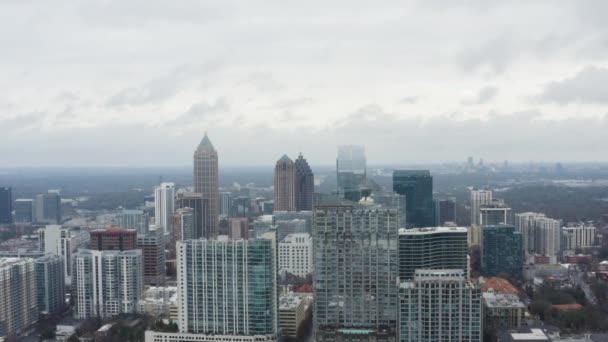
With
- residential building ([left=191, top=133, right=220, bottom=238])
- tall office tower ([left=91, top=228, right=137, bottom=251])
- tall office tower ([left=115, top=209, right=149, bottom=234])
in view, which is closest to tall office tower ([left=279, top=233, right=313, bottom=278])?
tall office tower ([left=91, top=228, right=137, bottom=251])

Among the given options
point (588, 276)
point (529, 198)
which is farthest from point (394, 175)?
point (529, 198)

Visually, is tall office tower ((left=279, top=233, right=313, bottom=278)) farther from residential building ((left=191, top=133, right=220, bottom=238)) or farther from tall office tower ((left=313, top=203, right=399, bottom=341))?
residential building ((left=191, top=133, right=220, bottom=238))

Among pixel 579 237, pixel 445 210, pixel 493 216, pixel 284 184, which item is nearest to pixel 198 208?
pixel 284 184

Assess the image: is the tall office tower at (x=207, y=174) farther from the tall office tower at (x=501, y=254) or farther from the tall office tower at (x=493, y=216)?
the tall office tower at (x=501, y=254)

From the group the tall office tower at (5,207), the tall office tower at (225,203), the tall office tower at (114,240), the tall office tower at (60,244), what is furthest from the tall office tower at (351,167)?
the tall office tower at (5,207)

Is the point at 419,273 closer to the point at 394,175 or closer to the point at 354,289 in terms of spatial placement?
the point at 354,289

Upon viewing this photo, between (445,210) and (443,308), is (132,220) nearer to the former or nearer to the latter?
(445,210)
